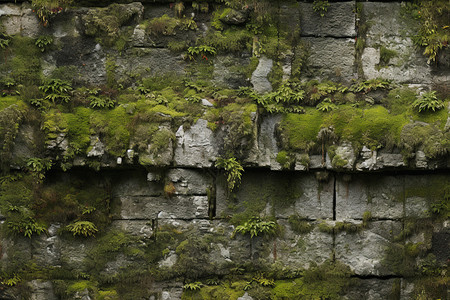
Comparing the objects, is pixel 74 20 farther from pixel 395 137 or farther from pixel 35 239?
pixel 395 137

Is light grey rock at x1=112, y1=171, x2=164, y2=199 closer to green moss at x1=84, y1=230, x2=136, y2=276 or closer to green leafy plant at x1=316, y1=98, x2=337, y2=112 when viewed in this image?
green moss at x1=84, y1=230, x2=136, y2=276

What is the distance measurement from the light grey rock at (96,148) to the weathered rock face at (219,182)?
0.04 meters

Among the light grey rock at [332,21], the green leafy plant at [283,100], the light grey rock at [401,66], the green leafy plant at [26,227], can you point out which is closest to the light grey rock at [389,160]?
the green leafy plant at [283,100]

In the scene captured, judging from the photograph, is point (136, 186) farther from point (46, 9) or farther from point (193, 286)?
point (46, 9)

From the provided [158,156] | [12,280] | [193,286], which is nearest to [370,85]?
[158,156]

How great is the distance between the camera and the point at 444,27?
1634 centimetres

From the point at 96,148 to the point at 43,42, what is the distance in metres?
3.91

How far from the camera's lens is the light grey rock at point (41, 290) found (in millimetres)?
14805

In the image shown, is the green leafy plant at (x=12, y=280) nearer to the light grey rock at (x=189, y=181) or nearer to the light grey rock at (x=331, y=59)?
the light grey rock at (x=189, y=181)

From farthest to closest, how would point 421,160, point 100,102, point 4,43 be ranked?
point 4,43 → point 100,102 → point 421,160

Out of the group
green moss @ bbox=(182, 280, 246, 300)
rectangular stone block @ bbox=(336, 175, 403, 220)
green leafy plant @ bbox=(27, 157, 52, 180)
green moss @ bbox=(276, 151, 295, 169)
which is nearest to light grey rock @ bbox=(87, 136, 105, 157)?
green leafy plant @ bbox=(27, 157, 52, 180)

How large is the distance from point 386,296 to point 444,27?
832 centimetres

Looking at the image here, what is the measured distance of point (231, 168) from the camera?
14.8 m

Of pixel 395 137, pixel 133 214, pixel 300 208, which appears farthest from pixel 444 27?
pixel 133 214
